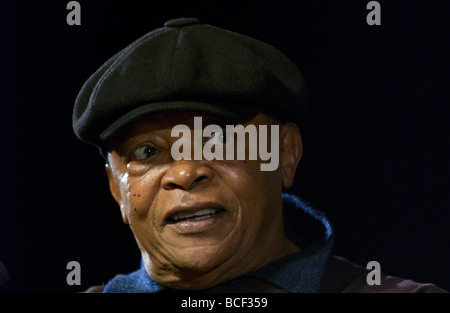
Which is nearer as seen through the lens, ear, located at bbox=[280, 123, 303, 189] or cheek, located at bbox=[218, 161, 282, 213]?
cheek, located at bbox=[218, 161, 282, 213]

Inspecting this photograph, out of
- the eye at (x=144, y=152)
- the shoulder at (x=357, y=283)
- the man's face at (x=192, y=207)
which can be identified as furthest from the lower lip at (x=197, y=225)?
the shoulder at (x=357, y=283)

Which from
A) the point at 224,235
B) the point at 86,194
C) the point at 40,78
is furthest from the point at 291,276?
the point at 40,78

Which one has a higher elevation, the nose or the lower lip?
the nose

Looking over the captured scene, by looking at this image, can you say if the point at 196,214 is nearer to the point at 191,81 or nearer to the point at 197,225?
the point at 197,225

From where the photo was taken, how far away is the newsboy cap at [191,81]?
162cm

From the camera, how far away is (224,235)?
168 cm

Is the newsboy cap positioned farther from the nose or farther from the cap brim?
the nose

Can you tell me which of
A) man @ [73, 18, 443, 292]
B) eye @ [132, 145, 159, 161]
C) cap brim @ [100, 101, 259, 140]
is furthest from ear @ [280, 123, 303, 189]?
eye @ [132, 145, 159, 161]

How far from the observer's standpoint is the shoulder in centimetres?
173

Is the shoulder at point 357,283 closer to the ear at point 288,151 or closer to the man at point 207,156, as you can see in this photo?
the man at point 207,156

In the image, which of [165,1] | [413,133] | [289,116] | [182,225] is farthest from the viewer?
[165,1]

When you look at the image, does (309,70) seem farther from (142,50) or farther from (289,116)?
(142,50)

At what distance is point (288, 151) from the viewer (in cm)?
182

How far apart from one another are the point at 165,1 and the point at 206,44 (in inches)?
18.3
